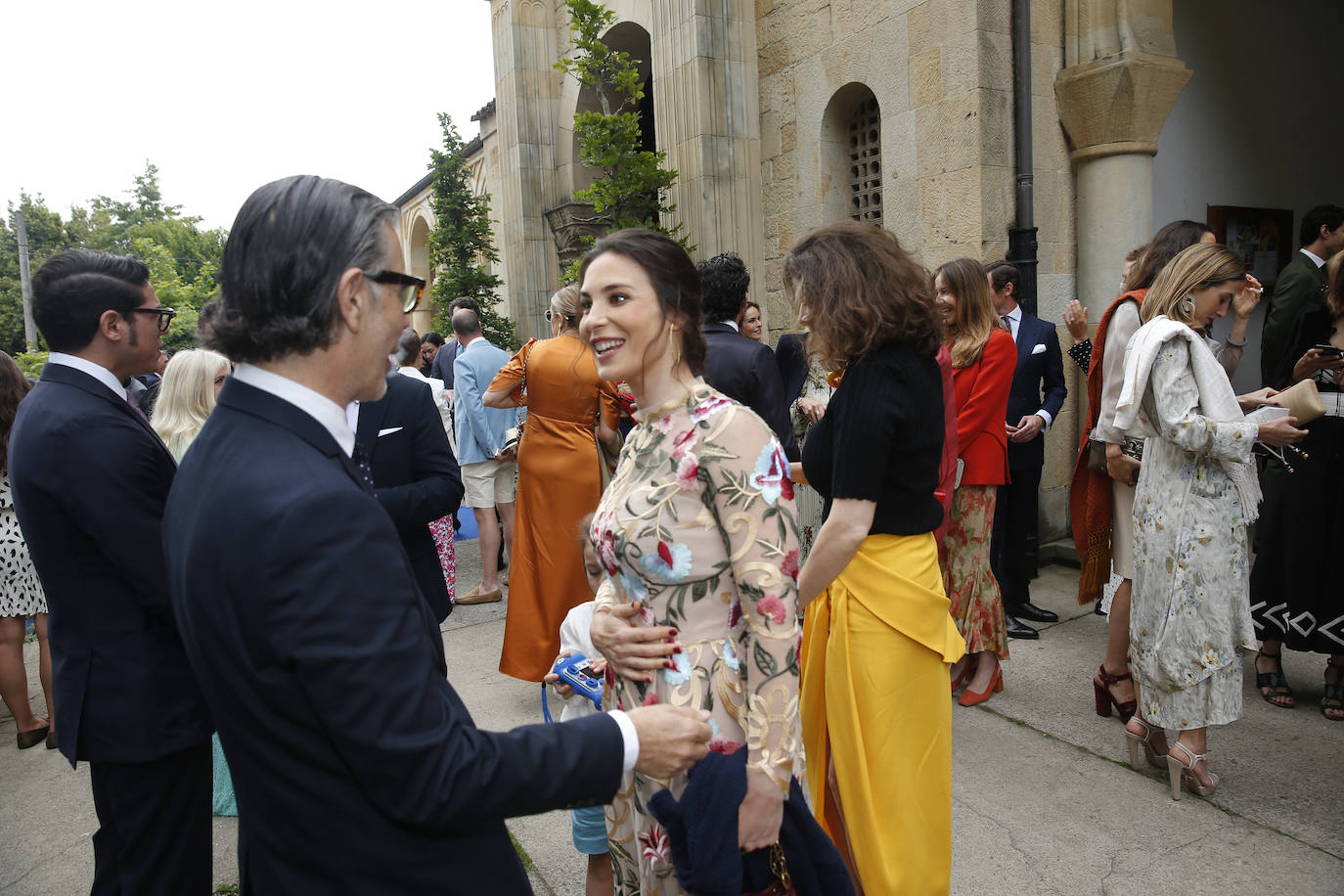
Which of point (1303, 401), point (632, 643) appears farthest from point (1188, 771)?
point (632, 643)

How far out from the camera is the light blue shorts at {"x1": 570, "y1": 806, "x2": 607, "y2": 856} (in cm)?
254

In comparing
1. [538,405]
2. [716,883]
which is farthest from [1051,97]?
[716,883]

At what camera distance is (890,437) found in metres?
2.20

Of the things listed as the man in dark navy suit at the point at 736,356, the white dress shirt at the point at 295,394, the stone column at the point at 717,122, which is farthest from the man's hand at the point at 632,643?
the stone column at the point at 717,122

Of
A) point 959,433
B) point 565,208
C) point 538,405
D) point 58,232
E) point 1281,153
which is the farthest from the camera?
point 58,232

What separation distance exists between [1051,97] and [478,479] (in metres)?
5.06

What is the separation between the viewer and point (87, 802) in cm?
379

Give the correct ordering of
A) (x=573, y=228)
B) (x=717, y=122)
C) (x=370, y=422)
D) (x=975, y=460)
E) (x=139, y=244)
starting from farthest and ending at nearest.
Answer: (x=139, y=244)
(x=573, y=228)
(x=717, y=122)
(x=975, y=460)
(x=370, y=422)

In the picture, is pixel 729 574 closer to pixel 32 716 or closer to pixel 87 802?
pixel 87 802

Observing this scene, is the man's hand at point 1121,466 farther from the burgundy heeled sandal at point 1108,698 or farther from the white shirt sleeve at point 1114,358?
the burgundy heeled sandal at point 1108,698

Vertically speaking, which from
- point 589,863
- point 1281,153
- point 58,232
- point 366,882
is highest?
point 58,232

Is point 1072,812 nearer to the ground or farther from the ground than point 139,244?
nearer to the ground

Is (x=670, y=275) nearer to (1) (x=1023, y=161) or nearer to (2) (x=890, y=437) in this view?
(2) (x=890, y=437)

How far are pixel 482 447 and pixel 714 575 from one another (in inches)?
202
